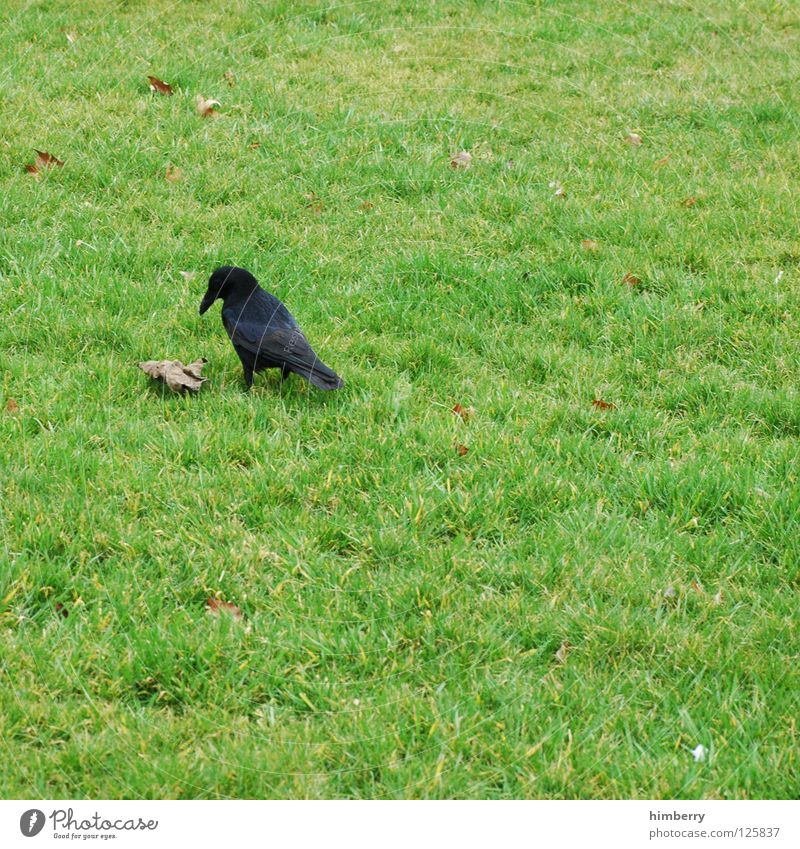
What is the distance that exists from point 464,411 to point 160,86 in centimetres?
404

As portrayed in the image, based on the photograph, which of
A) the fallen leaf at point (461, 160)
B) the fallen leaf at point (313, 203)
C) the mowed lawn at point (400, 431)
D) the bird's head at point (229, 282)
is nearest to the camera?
the mowed lawn at point (400, 431)

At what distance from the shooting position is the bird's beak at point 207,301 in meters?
4.90

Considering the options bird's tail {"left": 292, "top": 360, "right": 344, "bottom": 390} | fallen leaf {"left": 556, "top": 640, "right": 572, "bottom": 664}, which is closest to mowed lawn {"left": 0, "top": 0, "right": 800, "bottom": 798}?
fallen leaf {"left": 556, "top": 640, "right": 572, "bottom": 664}

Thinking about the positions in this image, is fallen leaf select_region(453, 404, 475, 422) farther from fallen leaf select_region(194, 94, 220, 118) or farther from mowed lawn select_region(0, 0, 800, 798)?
fallen leaf select_region(194, 94, 220, 118)

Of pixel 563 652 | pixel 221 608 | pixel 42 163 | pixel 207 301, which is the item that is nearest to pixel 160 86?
pixel 42 163

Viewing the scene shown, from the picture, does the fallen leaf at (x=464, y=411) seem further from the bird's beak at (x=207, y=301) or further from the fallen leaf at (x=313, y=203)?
the fallen leaf at (x=313, y=203)

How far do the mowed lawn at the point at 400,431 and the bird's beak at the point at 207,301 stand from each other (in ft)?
0.50

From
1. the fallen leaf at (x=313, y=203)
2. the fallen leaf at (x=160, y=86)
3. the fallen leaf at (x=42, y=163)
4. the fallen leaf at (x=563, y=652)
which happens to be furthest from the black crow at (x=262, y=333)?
the fallen leaf at (x=160, y=86)

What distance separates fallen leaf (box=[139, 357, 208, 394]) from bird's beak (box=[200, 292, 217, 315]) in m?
0.44

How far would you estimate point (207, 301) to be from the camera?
16.2 ft

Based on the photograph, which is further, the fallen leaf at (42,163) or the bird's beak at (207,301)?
the fallen leaf at (42,163)

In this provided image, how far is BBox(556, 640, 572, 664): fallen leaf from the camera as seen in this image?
3.22 m
